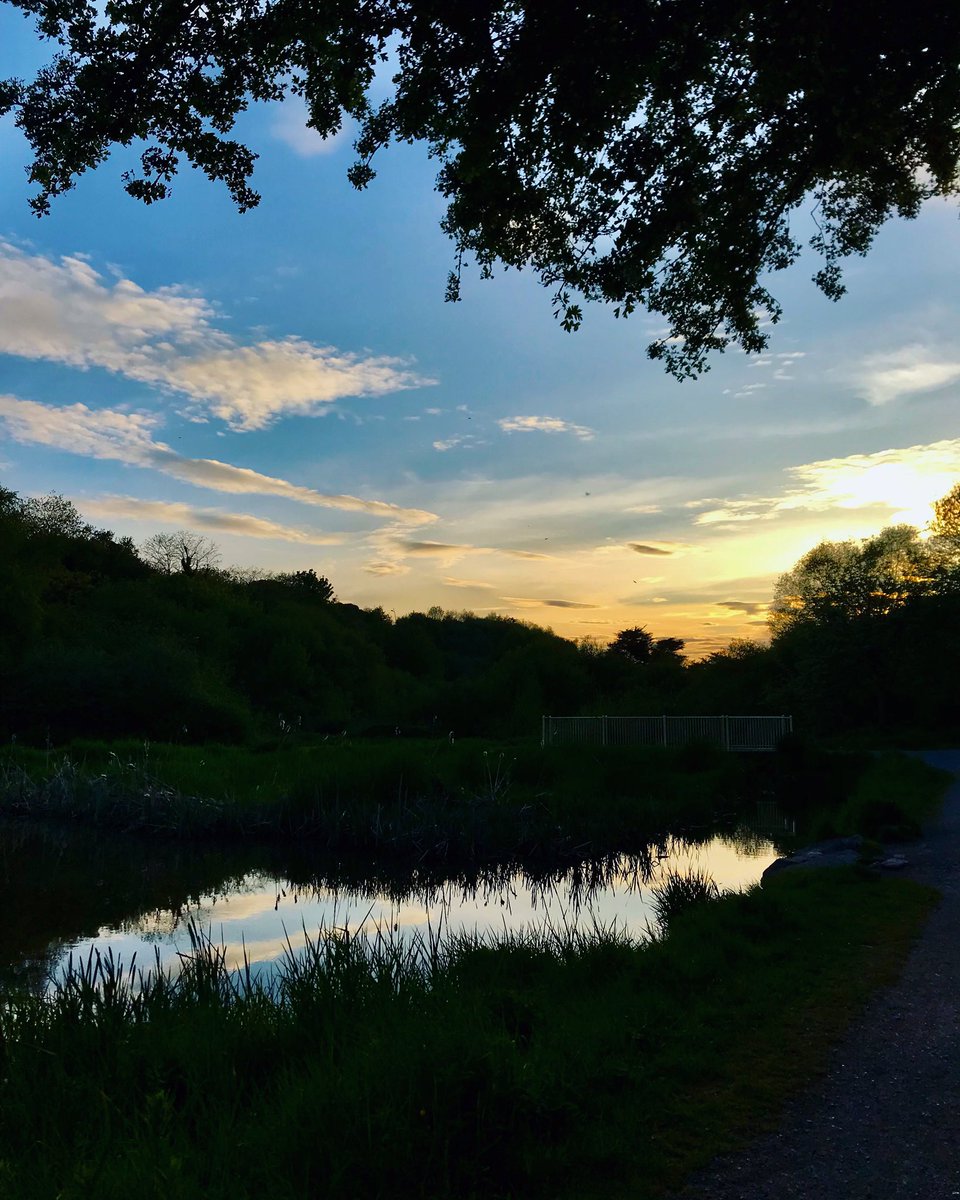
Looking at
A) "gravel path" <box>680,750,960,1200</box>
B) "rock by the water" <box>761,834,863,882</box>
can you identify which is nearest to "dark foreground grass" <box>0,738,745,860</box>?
"rock by the water" <box>761,834,863,882</box>

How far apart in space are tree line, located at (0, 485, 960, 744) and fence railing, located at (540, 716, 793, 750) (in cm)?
521

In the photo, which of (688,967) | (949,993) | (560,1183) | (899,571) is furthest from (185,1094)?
(899,571)

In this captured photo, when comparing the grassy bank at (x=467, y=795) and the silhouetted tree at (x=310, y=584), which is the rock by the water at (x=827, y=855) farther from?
the silhouetted tree at (x=310, y=584)

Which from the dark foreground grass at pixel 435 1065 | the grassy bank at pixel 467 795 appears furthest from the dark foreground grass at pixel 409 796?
the dark foreground grass at pixel 435 1065

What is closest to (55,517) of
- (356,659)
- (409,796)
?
(356,659)

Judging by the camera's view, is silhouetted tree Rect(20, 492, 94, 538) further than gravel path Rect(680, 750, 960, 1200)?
Yes

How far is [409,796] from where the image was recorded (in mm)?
21406

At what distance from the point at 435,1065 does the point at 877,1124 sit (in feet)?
7.33

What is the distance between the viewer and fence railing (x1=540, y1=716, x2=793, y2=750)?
113ft

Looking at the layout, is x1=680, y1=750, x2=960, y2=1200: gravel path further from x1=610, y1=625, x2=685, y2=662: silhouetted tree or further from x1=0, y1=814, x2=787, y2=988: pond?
x1=610, y1=625, x2=685, y2=662: silhouetted tree

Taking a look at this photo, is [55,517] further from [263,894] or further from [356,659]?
[263,894]

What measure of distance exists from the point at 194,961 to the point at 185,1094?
63.2 inches

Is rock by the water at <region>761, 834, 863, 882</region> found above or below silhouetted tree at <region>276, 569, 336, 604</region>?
below

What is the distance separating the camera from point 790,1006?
22.9 feet
